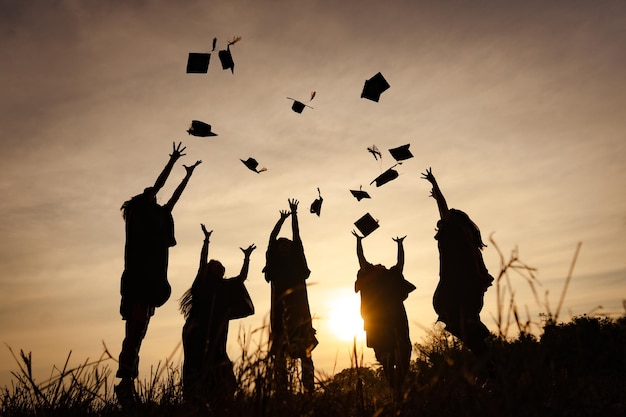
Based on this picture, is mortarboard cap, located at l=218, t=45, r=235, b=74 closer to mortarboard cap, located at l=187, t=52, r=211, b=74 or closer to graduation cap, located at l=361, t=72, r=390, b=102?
mortarboard cap, located at l=187, t=52, r=211, b=74

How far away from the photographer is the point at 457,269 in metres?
5.55

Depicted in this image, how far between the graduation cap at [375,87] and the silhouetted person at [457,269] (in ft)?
8.74

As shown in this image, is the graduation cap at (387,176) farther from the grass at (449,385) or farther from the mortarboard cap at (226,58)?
the grass at (449,385)

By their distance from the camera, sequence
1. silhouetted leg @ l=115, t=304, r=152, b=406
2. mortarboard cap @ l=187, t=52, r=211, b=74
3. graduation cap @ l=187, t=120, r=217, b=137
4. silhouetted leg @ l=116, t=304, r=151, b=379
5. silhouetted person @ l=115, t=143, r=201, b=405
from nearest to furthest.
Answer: silhouetted leg @ l=115, t=304, r=152, b=406 < silhouetted leg @ l=116, t=304, r=151, b=379 < silhouetted person @ l=115, t=143, r=201, b=405 < graduation cap @ l=187, t=120, r=217, b=137 < mortarboard cap @ l=187, t=52, r=211, b=74

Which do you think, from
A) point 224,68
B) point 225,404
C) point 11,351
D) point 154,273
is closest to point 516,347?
point 225,404

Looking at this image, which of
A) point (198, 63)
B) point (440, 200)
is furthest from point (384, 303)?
point (198, 63)

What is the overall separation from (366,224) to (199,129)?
327cm

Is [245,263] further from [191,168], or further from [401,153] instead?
[401,153]

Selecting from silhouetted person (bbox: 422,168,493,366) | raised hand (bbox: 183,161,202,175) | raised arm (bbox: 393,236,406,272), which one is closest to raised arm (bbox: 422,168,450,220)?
silhouetted person (bbox: 422,168,493,366)

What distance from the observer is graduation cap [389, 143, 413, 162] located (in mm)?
8031

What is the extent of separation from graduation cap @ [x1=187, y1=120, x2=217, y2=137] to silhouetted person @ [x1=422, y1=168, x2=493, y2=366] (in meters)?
2.96

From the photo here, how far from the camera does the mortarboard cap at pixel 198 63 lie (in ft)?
23.8

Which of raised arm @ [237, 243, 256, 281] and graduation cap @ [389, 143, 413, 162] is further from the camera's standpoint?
graduation cap @ [389, 143, 413, 162]

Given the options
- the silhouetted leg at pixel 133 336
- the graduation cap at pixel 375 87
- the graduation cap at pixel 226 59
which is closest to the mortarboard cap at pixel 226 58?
the graduation cap at pixel 226 59
